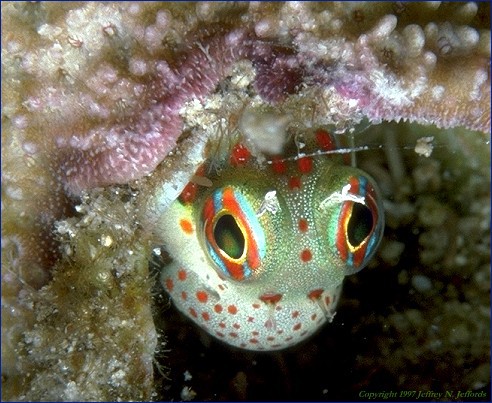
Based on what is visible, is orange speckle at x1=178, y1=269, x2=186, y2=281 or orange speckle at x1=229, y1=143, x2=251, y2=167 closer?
orange speckle at x1=229, y1=143, x2=251, y2=167

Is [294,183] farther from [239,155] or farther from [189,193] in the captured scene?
[189,193]

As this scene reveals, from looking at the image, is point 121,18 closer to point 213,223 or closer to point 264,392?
point 213,223

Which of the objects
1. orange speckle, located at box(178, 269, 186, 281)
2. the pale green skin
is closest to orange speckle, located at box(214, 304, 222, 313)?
the pale green skin

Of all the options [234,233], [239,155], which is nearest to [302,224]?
[234,233]

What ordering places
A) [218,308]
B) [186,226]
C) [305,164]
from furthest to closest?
[218,308] → [186,226] → [305,164]

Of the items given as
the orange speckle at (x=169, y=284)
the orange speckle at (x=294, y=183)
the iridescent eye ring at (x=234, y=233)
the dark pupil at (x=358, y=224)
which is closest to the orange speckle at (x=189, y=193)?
the iridescent eye ring at (x=234, y=233)

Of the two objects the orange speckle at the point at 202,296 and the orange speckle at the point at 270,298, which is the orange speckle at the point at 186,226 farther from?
the orange speckle at the point at 270,298

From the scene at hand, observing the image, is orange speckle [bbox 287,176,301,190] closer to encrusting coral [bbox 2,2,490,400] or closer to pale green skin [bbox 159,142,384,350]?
pale green skin [bbox 159,142,384,350]
